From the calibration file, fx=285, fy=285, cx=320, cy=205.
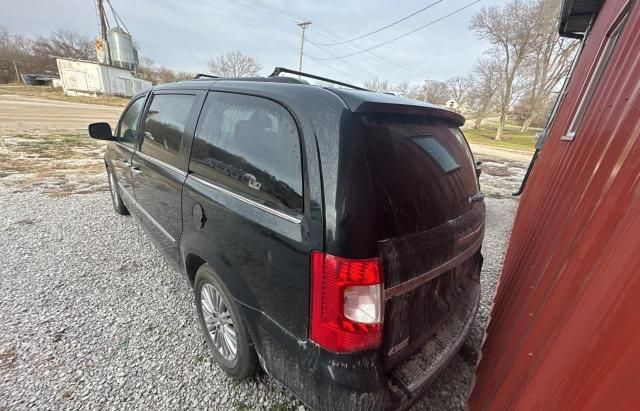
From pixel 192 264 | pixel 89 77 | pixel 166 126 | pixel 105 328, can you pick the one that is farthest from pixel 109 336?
pixel 89 77

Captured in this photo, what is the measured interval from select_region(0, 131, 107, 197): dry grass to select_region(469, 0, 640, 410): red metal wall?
6.90 m

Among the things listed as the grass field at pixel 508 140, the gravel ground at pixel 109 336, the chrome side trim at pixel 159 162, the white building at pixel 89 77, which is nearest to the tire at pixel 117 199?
the gravel ground at pixel 109 336

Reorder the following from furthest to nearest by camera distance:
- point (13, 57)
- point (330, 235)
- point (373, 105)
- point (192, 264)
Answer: point (13, 57), point (192, 264), point (373, 105), point (330, 235)

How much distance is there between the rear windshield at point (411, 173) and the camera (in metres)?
1.22

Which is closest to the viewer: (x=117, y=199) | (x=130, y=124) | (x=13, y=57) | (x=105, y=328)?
(x=105, y=328)

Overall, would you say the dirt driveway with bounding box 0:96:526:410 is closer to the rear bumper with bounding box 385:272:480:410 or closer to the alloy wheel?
the alloy wheel

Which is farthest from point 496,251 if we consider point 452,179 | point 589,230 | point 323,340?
point 323,340

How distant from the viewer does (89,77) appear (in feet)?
114

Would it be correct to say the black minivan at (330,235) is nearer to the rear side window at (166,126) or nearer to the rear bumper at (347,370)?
the rear bumper at (347,370)

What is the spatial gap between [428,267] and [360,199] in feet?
1.80

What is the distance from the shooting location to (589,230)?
1.15 meters

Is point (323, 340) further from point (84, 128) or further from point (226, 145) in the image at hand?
point (84, 128)

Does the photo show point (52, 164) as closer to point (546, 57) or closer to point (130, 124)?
point (130, 124)

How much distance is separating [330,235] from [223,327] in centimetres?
128
